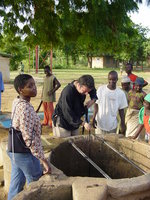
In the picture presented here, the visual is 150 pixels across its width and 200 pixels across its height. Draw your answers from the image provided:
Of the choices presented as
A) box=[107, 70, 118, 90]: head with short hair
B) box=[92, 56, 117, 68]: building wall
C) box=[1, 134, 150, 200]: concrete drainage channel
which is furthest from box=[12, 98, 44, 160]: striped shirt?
box=[92, 56, 117, 68]: building wall

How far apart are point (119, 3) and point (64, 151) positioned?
96.4 inches

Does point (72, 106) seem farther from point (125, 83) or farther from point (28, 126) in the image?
point (125, 83)

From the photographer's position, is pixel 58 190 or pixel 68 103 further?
pixel 68 103

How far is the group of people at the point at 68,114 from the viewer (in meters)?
2.36

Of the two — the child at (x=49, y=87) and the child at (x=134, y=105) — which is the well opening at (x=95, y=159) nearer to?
the child at (x=134, y=105)

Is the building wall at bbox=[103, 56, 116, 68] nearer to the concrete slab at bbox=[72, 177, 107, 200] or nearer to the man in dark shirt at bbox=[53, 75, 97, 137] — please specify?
the man in dark shirt at bbox=[53, 75, 97, 137]

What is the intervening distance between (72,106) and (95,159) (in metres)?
0.77

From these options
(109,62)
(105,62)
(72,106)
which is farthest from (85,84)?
(109,62)

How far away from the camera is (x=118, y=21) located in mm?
4578

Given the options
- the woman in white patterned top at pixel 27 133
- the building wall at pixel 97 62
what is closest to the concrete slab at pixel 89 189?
the woman in white patterned top at pixel 27 133

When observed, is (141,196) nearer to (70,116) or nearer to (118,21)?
(70,116)

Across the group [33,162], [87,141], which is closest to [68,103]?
[87,141]

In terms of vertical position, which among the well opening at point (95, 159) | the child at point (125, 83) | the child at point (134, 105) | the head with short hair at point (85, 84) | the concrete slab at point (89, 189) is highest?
the head with short hair at point (85, 84)

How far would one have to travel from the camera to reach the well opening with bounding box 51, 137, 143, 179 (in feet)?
11.3
